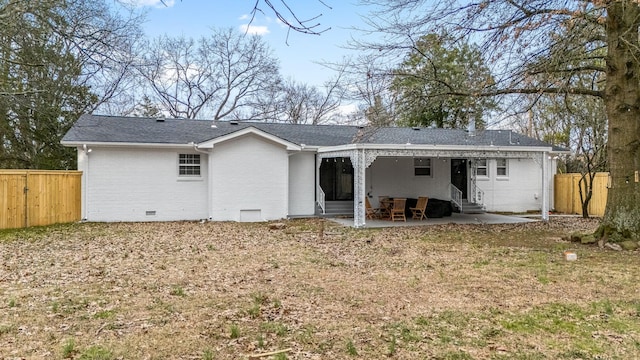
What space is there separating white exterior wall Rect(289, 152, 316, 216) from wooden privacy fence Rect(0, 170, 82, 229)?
7.21 metres

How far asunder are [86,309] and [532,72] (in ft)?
31.4

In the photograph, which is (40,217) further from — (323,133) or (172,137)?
(323,133)

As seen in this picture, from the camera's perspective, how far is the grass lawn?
4.07m

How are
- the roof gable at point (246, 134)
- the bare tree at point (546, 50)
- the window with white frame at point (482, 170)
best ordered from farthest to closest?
1. the window with white frame at point (482, 170)
2. the roof gable at point (246, 134)
3. the bare tree at point (546, 50)

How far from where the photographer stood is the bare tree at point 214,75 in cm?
2769

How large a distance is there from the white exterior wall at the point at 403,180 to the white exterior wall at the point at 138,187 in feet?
21.8

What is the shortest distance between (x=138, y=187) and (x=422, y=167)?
11.1 meters

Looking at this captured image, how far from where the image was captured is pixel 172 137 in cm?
1509

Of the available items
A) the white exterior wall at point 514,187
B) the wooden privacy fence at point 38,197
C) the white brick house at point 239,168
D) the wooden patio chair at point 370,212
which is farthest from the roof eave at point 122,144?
the white exterior wall at point 514,187

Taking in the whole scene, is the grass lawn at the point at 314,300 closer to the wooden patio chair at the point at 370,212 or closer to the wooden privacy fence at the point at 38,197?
the wooden privacy fence at the point at 38,197

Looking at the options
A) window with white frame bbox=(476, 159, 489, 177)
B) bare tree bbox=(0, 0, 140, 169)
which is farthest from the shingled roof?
bare tree bbox=(0, 0, 140, 169)

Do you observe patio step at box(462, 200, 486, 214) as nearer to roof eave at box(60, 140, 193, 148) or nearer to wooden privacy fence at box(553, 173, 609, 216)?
wooden privacy fence at box(553, 173, 609, 216)

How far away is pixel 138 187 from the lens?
47.3ft

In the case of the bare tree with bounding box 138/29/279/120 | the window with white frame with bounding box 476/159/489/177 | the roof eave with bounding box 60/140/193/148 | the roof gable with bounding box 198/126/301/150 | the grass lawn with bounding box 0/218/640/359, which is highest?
the bare tree with bounding box 138/29/279/120
